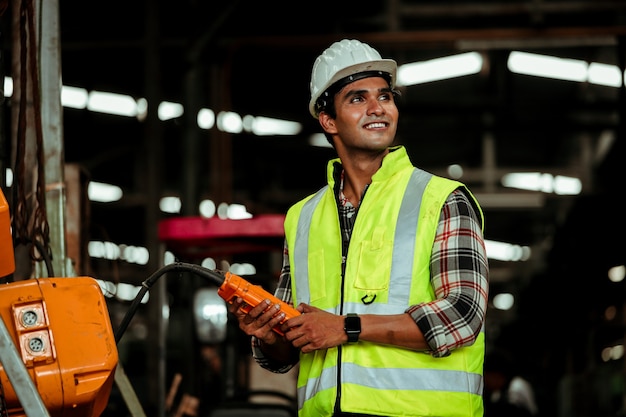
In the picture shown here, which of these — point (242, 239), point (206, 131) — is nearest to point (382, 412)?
point (242, 239)

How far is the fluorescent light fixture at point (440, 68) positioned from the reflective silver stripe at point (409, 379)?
34.3ft

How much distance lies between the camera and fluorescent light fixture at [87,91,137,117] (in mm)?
14789

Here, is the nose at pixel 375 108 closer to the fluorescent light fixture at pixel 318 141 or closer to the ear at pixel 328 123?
the ear at pixel 328 123

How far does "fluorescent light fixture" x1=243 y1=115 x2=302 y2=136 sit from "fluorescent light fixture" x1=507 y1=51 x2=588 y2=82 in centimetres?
307

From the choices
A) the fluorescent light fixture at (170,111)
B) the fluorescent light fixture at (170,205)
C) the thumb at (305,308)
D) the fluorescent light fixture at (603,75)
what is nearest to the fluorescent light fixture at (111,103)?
the fluorescent light fixture at (170,111)

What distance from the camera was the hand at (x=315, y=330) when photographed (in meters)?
3.11

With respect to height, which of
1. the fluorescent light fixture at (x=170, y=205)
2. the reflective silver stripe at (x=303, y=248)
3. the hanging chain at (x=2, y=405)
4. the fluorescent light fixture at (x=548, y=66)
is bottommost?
the hanging chain at (x=2, y=405)

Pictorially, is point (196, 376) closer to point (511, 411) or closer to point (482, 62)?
point (511, 411)

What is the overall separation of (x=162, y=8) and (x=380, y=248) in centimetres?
924

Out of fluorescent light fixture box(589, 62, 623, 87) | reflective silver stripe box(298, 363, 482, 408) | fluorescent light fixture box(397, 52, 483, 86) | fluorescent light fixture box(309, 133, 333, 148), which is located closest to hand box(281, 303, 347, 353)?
reflective silver stripe box(298, 363, 482, 408)

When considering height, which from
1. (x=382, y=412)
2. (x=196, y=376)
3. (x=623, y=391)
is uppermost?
(x=382, y=412)

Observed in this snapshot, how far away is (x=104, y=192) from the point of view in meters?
18.5

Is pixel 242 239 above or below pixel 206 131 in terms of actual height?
below

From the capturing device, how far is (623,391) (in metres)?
12.8
